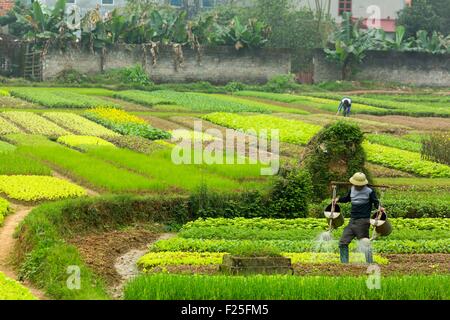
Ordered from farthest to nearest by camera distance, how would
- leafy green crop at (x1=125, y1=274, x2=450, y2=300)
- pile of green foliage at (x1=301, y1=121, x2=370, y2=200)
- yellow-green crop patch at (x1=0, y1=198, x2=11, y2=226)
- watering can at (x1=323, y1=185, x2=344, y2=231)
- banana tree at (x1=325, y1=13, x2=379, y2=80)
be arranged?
1. banana tree at (x1=325, y1=13, x2=379, y2=80)
2. pile of green foliage at (x1=301, y1=121, x2=370, y2=200)
3. yellow-green crop patch at (x1=0, y1=198, x2=11, y2=226)
4. watering can at (x1=323, y1=185, x2=344, y2=231)
5. leafy green crop at (x1=125, y1=274, x2=450, y2=300)

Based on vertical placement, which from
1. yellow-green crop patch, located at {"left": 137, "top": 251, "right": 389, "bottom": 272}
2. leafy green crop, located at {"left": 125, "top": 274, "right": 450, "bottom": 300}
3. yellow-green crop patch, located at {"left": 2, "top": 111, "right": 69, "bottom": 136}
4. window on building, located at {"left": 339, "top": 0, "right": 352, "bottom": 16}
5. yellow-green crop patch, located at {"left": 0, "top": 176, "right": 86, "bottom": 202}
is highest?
window on building, located at {"left": 339, "top": 0, "right": 352, "bottom": 16}

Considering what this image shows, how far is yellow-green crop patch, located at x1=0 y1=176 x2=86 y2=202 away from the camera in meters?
23.7

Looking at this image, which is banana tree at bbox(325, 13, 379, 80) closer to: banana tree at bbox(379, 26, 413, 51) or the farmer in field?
banana tree at bbox(379, 26, 413, 51)

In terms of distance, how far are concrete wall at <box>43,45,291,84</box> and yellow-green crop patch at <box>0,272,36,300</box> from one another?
4124 cm

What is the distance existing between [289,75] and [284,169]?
33.5 m

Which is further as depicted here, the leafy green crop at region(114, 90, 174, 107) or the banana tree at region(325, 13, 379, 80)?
the banana tree at region(325, 13, 379, 80)

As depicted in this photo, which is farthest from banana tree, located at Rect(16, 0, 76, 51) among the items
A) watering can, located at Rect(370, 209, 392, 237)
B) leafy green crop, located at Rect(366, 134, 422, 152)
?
watering can, located at Rect(370, 209, 392, 237)

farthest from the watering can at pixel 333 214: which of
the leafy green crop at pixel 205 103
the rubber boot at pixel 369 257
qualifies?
the leafy green crop at pixel 205 103

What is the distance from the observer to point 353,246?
20.9m

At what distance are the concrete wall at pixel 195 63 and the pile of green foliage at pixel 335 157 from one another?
97.9ft

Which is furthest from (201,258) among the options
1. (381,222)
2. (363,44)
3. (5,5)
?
(5,5)

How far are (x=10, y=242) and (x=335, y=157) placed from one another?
1004cm
